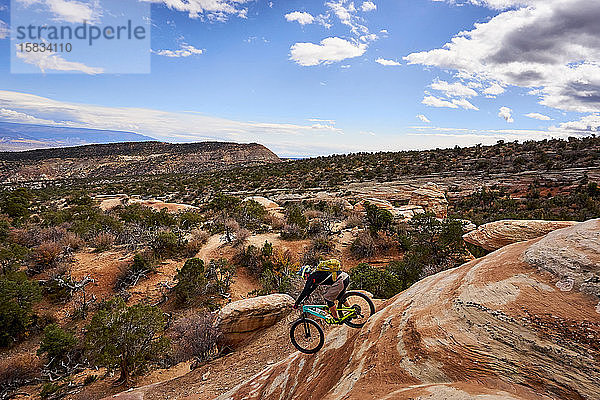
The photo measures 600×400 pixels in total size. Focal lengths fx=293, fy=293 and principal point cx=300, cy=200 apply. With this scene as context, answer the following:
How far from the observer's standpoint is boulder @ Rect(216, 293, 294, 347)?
30.4ft

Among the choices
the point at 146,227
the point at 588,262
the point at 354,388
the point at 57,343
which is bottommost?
the point at 57,343

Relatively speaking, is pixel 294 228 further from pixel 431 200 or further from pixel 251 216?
pixel 431 200

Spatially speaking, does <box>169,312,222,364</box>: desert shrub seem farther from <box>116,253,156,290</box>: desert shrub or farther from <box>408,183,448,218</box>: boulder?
<box>408,183,448,218</box>: boulder

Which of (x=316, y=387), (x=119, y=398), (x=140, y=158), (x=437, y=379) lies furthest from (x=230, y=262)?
(x=140, y=158)

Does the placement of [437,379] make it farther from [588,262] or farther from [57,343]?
[57,343]

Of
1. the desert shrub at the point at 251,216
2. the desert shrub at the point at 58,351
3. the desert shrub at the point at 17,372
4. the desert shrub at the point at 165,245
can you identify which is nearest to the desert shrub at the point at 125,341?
the desert shrub at the point at 58,351

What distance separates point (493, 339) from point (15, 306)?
47.9ft

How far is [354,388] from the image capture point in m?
3.46

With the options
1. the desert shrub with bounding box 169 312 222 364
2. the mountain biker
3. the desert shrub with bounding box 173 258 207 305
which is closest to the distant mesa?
the desert shrub with bounding box 173 258 207 305

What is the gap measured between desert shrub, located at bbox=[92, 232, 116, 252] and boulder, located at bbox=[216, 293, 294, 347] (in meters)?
11.6

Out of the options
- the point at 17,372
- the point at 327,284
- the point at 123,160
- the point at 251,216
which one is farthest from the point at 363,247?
the point at 123,160

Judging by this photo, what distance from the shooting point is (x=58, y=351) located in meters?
9.41

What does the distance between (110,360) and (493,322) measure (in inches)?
375

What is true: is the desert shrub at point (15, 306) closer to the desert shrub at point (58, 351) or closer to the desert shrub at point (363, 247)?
the desert shrub at point (58, 351)
